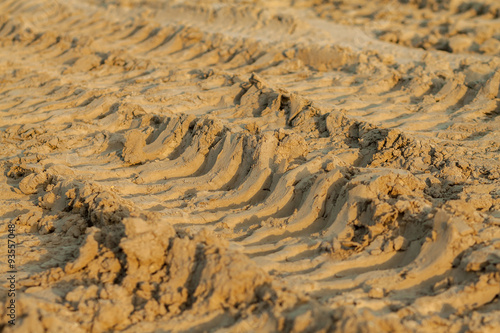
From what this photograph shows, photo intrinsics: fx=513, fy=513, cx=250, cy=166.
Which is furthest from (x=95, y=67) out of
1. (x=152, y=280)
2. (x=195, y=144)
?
(x=152, y=280)

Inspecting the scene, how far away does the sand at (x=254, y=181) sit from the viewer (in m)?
3.05

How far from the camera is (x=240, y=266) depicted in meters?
3.09

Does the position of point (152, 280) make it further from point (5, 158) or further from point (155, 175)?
point (5, 158)

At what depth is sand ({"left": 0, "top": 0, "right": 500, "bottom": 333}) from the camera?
305 centimetres

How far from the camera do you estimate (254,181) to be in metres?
4.50

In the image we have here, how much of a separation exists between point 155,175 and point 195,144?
1.75 feet

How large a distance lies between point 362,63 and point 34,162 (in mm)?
4529

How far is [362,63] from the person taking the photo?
7.25 m

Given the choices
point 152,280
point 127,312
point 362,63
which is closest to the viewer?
point 127,312

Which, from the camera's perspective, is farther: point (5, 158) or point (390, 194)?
point (5, 158)

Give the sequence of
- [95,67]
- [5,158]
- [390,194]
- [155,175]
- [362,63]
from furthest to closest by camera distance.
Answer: [95,67]
[362,63]
[5,158]
[155,175]
[390,194]

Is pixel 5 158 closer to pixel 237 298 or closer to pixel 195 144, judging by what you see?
pixel 195 144

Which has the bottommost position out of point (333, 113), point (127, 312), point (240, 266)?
point (127, 312)

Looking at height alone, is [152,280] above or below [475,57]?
below
